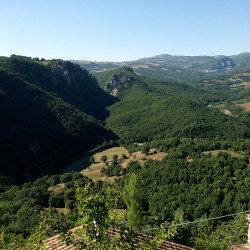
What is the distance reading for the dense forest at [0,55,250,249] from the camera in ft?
95.3

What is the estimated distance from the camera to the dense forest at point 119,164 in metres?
29.1

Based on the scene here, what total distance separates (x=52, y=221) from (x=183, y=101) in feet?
499

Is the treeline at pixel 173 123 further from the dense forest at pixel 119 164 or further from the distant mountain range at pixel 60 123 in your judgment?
the dense forest at pixel 119 164

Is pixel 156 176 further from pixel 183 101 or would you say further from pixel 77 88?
pixel 77 88

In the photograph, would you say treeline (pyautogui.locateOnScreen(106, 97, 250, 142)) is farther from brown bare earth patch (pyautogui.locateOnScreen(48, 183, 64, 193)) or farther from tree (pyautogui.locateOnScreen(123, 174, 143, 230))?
tree (pyautogui.locateOnScreen(123, 174, 143, 230))

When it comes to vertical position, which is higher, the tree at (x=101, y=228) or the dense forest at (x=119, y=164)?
the tree at (x=101, y=228)

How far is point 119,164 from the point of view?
77.6m

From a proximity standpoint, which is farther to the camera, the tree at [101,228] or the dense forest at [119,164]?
the dense forest at [119,164]

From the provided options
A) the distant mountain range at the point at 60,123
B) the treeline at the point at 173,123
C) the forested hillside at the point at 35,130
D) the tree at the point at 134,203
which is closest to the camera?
the tree at the point at 134,203

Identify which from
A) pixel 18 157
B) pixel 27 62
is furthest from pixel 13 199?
pixel 27 62

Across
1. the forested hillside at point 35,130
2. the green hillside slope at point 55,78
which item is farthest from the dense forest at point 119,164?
the green hillside slope at point 55,78

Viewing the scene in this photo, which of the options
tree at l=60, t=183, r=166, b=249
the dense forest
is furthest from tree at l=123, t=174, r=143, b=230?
tree at l=60, t=183, r=166, b=249

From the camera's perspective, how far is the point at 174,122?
134 metres

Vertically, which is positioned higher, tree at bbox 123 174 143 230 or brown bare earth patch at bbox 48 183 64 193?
tree at bbox 123 174 143 230
